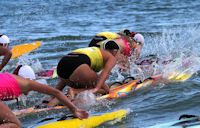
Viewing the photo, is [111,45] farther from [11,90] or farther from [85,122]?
[11,90]

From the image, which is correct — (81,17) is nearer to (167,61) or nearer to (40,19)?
(40,19)

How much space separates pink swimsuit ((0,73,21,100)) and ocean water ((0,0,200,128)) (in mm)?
1713

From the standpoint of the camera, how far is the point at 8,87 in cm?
577

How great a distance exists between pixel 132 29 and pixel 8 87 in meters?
15.6

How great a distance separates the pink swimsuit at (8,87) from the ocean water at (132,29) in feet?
5.62

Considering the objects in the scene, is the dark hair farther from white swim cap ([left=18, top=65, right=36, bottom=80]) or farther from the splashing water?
white swim cap ([left=18, top=65, right=36, bottom=80])

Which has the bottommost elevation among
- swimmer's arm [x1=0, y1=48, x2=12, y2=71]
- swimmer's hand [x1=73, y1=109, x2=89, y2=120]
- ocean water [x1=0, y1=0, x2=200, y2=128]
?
ocean water [x1=0, y1=0, x2=200, y2=128]

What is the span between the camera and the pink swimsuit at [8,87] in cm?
577

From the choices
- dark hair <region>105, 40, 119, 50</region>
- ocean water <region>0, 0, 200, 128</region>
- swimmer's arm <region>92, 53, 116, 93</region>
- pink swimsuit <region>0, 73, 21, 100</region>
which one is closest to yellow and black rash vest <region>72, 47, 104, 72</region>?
swimmer's arm <region>92, 53, 116, 93</region>

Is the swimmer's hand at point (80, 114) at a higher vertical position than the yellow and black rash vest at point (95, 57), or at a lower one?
lower

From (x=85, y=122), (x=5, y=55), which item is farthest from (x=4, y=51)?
(x=85, y=122)

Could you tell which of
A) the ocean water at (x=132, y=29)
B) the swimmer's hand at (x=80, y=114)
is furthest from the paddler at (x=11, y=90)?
the ocean water at (x=132, y=29)

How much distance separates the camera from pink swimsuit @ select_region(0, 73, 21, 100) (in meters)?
5.77

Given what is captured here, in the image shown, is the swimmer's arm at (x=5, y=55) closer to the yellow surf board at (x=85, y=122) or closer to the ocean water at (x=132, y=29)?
the ocean water at (x=132, y=29)
